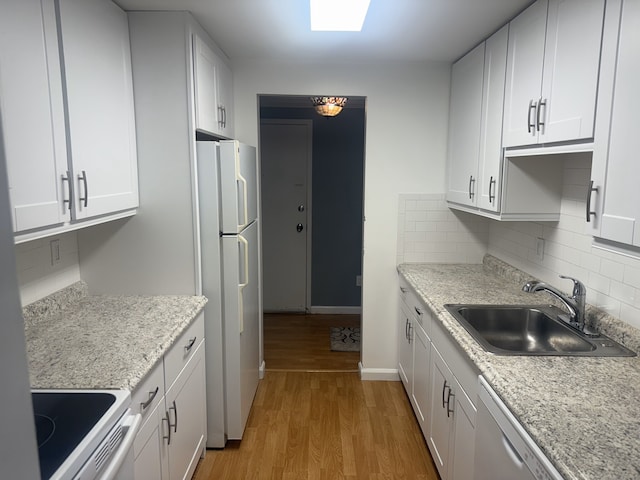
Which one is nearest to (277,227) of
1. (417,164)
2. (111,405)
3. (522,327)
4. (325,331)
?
(325,331)

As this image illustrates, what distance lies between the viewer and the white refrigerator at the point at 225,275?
2.23 meters

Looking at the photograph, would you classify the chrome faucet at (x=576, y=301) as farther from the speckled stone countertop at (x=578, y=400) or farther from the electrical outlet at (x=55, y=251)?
the electrical outlet at (x=55, y=251)

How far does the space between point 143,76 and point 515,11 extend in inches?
69.9

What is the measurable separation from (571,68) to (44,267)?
7.55 feet

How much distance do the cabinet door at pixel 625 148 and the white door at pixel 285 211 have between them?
349 centimetres

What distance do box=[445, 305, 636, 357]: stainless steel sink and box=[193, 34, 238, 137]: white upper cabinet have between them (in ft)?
5.21

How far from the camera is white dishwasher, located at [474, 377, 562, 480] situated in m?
1.10

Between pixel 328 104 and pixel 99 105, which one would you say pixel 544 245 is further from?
pixel 99 105

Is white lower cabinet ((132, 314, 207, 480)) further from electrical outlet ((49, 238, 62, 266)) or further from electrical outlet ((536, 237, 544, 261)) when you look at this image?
electrical outlet ((536, 237, 544, 261))

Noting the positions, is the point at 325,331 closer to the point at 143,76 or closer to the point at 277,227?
the point at 277,227

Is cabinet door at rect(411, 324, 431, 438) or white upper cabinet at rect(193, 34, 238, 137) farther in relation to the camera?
cabinet door at rect(411, 324, 431, 438)

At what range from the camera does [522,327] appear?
2.11 metres

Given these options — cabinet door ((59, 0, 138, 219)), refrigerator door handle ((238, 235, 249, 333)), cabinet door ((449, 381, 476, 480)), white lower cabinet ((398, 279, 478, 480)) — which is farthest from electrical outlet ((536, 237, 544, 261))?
cabinet door ((59, 0, 138, 219))

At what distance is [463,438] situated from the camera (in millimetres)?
1789
